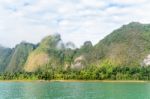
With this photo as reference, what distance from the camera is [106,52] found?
16112 centimetres

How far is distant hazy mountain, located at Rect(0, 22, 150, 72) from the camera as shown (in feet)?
497

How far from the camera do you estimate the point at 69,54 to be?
17500 cm

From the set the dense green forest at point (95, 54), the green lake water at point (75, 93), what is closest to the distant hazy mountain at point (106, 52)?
the dense green forest at point (95, 54)

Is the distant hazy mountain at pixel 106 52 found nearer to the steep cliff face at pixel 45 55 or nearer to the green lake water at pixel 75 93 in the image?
the steep cliff face at pixel 45 55

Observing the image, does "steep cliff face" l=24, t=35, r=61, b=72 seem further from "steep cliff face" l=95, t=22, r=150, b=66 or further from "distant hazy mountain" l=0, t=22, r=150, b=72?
"steep cliff face" l=95, t=22, r=150, b=66

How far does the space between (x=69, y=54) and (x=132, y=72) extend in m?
65.4

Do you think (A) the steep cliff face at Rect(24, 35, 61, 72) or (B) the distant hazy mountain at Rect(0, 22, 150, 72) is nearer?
(B) the distant hazy mountain at Rect(0, 22, 150, 72)

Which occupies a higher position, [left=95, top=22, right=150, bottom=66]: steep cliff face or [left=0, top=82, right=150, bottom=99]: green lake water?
[left=95, top=22, right=150, bottom=66]: steep cliff face

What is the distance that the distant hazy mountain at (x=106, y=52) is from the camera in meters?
152

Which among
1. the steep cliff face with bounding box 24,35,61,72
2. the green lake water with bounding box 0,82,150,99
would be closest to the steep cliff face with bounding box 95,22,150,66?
the steep cliff face with bounding box 24,35,61,72

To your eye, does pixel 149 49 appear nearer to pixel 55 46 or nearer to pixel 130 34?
pixel 130 34

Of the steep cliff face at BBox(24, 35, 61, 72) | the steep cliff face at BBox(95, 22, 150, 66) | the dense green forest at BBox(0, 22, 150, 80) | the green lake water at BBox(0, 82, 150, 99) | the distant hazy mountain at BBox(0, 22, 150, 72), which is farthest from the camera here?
the steep cliff face at BBox(24, 35, 61, 72)

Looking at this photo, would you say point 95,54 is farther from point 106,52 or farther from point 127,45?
point 127,45

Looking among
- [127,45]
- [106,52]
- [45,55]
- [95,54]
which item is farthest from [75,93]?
[45,55]
